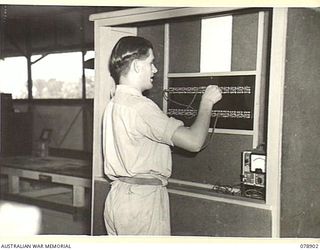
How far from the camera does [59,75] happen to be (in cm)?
530

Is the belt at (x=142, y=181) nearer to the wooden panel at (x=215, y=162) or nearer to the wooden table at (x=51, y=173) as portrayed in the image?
the wooden panel at (x=215, y=162)

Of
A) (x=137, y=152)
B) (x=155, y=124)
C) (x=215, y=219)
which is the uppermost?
(x=155, y=124)

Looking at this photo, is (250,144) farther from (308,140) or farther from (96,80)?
(96,80)

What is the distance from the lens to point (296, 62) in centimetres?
141

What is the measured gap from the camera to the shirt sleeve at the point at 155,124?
1.41 metres

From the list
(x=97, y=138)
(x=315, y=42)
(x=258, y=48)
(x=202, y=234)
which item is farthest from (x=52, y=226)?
(x=315, y=42)

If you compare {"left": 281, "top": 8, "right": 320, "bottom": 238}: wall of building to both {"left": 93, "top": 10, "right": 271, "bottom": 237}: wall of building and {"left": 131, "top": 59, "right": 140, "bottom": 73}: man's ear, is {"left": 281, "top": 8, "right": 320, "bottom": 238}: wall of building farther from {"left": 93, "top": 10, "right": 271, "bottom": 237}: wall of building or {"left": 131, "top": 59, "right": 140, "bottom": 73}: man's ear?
{"left": 131, "top": 59, "right": 140, "bottom": 73}: man's ear

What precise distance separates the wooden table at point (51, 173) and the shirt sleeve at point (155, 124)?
5.96ft

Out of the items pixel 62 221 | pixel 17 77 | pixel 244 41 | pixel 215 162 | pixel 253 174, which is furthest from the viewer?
pixel 17 77

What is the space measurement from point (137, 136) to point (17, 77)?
4.81 metres

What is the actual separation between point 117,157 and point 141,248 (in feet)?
1.13

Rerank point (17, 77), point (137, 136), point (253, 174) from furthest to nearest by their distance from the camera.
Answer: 1. point (17, 77)
2. point (253, 174)
3. point (137, 136)

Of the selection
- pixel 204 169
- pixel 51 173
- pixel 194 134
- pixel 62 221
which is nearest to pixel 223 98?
pixel 204 169

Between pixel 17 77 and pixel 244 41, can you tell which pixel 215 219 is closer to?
pixel 244 41
